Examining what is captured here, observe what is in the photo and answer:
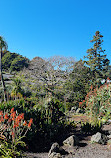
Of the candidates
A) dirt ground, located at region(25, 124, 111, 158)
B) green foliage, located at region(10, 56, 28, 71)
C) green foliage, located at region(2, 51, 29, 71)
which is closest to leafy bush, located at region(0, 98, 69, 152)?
dirt ground, located at region(25, 124, 111, 158)

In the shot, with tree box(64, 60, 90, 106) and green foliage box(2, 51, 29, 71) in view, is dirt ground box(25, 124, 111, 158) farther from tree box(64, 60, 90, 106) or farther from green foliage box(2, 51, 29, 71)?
green foliage box(2, 51, 29, 71)

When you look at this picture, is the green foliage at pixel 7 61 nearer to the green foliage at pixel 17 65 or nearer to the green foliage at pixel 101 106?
the green foliage at pixel 17 65

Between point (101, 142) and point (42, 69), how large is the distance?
13745 millimetres

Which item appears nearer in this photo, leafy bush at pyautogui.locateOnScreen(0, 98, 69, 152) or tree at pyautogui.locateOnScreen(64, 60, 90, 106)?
leafy bush at pyautogui.locateOnScreen(0, 98, 69, 152)

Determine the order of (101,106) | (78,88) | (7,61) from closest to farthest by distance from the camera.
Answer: (101,106), (78,88), (7,61)

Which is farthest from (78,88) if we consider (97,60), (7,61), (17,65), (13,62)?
(7,61)

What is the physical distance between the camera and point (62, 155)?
115 inches

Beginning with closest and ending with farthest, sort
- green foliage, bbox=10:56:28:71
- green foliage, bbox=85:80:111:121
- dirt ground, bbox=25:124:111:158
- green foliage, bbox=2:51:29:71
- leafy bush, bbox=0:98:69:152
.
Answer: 1. dirt ground, bbox=25:124:111:158
2. leafy bush, bbox=0:98:69:152
3. green foliage, bbox=85:80:111:121
4. green foliage, bbox=10:56:28:71
5. green foliage, bbox=2:51:29:71

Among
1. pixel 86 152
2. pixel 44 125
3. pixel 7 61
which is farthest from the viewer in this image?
pixel 7 61

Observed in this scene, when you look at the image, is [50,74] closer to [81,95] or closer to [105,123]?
[81,95]

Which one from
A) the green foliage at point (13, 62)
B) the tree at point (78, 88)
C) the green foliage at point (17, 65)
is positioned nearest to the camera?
the tree at point (78, 88)

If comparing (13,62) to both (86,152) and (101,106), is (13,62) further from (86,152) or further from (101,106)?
(86,152)

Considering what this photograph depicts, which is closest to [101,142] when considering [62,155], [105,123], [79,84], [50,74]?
[62,155]

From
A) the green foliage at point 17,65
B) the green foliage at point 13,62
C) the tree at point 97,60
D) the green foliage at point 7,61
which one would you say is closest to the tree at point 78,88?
the tree at point 97,60
